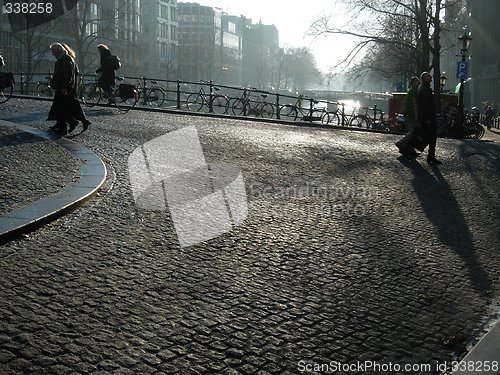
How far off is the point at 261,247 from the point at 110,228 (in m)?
1.32

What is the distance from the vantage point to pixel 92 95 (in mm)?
20234

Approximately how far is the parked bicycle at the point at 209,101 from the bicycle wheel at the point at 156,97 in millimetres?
999

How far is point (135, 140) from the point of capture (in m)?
11.8

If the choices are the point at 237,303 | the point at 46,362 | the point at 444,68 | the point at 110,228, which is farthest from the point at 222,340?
the point at 444,68

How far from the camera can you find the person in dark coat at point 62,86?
11.5 meters

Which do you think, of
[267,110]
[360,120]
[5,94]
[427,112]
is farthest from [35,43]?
[427,112]

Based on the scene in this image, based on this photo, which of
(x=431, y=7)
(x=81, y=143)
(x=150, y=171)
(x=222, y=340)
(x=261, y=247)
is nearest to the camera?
(x=222, y=340)

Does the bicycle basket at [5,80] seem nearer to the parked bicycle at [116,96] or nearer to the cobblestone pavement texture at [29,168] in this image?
the parked bicycle at [116,96]

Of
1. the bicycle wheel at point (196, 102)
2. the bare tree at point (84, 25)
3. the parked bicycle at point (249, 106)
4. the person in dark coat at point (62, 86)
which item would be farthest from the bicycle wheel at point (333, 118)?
the bare tree at point (84, 25)

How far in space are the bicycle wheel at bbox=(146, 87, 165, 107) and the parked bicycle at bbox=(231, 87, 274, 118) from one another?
2.81 m

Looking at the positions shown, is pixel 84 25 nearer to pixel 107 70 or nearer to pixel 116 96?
pixel 116 96

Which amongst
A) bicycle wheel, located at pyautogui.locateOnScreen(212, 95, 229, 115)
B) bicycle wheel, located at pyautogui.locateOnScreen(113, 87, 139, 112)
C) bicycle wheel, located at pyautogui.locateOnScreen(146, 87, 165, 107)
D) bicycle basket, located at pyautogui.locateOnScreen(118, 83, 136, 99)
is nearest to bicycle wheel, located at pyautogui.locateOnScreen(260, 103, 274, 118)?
bicycle wheel, located at pyautogui.locateOnScreen(212, 95, 229, 115)

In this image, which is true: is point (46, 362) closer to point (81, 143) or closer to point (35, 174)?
point (35, 174)

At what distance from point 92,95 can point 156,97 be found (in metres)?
4.21
